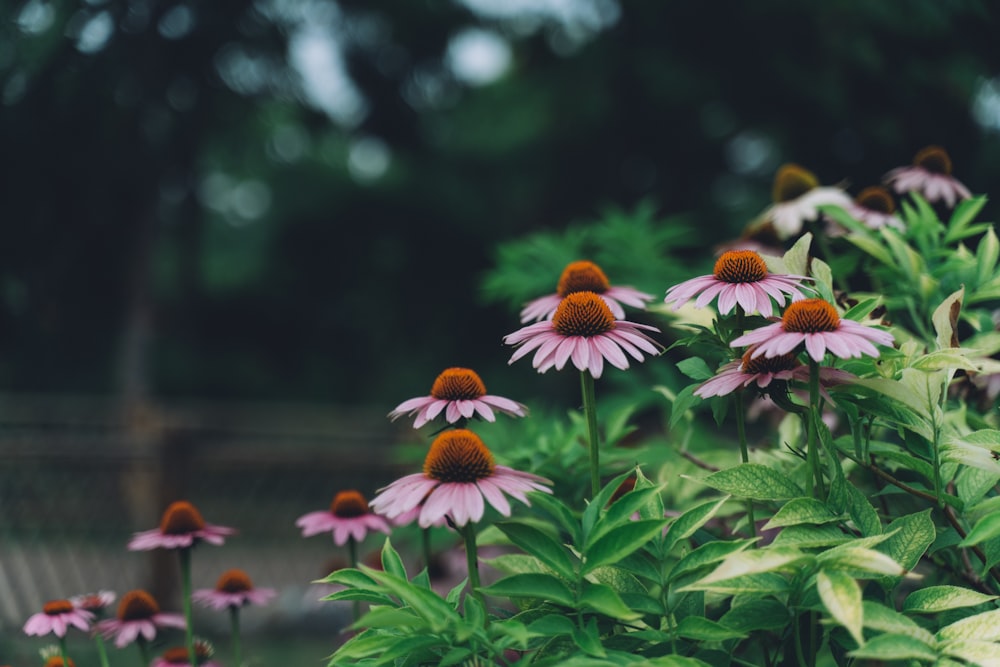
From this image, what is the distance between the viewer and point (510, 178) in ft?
34.4

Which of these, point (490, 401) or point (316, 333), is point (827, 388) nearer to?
point (490, 401)

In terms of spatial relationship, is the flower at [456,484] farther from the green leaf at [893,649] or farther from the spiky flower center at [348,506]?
the spiky flower center at [348,506]

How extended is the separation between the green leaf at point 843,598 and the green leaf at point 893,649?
14 mm

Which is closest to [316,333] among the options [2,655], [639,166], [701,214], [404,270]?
[404,270]

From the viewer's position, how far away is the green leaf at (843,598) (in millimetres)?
896

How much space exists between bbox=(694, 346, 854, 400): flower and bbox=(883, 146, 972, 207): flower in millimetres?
1034

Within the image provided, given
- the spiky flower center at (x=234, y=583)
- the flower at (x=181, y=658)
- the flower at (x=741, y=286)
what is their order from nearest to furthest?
1. the flower at (x=741, y=286)
2. the flower at (x=181, y=658)
3. the spiky flower center at (x=234, y=583)

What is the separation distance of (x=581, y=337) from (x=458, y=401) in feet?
0.68

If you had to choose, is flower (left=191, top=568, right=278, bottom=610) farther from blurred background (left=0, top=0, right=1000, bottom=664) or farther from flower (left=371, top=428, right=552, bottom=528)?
blurred background (left=0, top=0, right=1000, bottom=664)

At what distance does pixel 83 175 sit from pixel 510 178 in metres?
4.86

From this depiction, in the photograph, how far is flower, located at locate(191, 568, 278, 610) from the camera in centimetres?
173

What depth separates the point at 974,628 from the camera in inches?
41.1

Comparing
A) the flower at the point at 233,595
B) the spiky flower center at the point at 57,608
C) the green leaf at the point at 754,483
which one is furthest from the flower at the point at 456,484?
the spiky flower center at the point at 57,608

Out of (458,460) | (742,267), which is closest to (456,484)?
(458,460)
